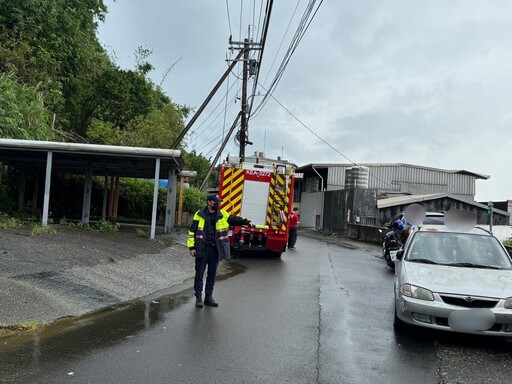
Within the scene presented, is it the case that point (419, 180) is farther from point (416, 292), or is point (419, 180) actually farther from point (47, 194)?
point (416, 292)

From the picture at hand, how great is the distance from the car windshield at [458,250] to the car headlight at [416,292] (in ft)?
3.25

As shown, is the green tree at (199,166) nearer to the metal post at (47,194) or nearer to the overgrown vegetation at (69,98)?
the overgrown vegetation at (69,98)

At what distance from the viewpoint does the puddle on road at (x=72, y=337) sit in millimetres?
4870

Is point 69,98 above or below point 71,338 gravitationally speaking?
above

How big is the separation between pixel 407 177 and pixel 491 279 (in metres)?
31.9

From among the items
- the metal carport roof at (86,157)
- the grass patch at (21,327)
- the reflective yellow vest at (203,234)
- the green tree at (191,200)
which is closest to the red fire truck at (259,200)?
the metal carport roof at (86,157)

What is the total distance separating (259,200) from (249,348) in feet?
32.5

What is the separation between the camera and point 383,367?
5344 millimetres

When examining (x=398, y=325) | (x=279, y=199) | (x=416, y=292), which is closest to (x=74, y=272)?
(x=398, y=325)

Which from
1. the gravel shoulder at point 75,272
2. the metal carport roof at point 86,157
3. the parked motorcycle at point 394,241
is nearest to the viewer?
the gravel shoulder at point 75,272

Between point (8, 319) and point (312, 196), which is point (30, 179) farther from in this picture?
point (312, 196)

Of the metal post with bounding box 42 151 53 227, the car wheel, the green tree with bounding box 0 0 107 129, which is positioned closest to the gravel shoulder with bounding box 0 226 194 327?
the metal post with bounding box 42 151 53 227

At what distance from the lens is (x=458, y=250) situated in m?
7.50

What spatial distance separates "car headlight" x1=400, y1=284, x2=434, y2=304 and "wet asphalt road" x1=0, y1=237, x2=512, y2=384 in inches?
25.1
